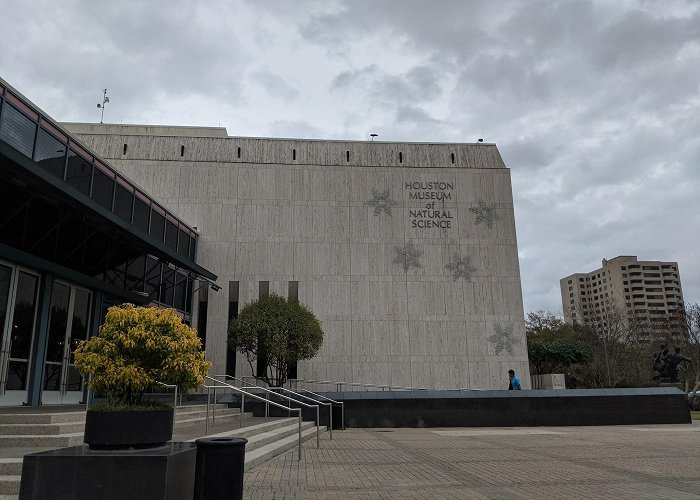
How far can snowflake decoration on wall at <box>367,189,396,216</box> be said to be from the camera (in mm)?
25922

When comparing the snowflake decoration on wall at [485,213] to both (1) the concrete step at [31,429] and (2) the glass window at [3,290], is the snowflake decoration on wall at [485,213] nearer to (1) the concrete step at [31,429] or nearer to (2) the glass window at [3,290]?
(2) the glass window at [3,290]

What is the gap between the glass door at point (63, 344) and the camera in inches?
507

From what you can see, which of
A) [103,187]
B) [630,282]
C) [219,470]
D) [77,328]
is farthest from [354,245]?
[630,282]

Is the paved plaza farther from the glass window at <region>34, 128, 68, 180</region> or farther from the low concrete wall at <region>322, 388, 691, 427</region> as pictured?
the glass window at <region>34, 128, 68, 180</region>

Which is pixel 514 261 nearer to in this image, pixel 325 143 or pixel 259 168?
pixel 325 143

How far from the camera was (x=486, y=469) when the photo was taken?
26.9 feet

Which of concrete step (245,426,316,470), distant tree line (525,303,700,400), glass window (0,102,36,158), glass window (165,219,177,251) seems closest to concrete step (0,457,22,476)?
concrete step (245,426,316,470)

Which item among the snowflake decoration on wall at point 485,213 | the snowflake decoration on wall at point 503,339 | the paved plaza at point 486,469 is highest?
the snowflake decoration on wall at point 485,213

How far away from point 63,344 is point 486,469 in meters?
11.1

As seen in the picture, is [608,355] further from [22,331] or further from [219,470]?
[219,470]

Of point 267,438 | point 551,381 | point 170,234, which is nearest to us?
point 267,438

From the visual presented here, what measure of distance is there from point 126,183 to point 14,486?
13.1 metres

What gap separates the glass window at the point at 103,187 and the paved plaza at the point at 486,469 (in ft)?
30.2

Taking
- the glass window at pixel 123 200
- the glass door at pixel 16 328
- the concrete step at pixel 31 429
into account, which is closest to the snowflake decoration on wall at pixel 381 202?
the glass window at pixel 123 200
